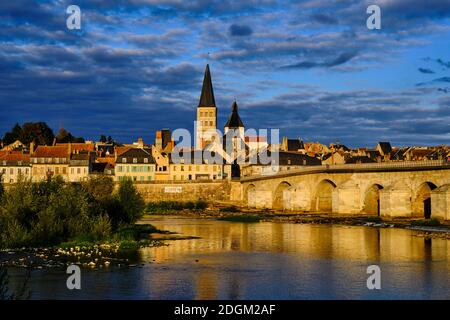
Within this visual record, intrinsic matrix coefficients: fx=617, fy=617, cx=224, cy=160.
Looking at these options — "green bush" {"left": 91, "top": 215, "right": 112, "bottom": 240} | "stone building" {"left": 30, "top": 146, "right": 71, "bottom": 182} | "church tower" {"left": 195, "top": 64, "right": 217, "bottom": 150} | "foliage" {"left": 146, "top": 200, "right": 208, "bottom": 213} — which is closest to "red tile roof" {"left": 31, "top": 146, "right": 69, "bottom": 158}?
"stone building" {"left": 30, "top": 146, "right": 71, "bottom": 182}

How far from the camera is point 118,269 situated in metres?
29.6

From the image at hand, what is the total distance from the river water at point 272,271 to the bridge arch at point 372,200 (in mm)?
22171

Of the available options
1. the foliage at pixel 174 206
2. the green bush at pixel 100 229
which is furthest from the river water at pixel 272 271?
the foliage at pixel 174 206

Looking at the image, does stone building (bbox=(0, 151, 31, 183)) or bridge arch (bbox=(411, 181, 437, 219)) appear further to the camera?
stone building (bbox=(0, 151, 31, 183))

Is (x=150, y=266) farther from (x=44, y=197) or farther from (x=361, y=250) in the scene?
(x=361, y=250)

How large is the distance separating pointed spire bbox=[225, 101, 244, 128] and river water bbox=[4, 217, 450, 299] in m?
104

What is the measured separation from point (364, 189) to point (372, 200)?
2.67 m

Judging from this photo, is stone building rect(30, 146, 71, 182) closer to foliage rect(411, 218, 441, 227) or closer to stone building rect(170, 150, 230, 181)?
stone building rect(170, 150, 230, 181)

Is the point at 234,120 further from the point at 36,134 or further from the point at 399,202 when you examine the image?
the point at 399,202

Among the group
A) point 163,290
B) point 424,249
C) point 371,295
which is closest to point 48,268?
point 163,290

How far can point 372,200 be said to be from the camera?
7069cm

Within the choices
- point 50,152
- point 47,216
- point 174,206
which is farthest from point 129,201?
point 50,152

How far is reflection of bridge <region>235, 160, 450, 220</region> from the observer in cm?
5831
